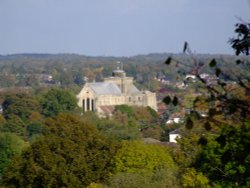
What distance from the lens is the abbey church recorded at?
9814cm

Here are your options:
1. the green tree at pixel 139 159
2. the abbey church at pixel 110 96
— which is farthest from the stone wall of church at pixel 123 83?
the green tree at pixel 139 159

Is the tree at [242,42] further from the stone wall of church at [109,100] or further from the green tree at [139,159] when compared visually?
Answer: the stone wall of church at [109,100]

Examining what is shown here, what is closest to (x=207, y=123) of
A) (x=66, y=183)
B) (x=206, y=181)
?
(x=206, y=181)

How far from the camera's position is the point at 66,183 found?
104ft

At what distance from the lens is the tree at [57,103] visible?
3314 inches

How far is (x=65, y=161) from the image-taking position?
32.9 meters

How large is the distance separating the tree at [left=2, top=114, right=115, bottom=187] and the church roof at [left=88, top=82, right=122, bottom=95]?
65.1 metres

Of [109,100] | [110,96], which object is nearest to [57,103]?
[109,100]

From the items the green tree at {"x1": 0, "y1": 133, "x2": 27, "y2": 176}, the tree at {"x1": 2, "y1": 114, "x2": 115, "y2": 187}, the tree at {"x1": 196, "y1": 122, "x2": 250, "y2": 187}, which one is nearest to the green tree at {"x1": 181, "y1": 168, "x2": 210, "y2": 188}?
the tree at {"x1": 196, "y1": 122, "x2": 250, "y2": 187}

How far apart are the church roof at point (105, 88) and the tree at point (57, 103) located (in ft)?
47.7

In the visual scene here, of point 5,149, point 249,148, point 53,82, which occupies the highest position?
point 249,148

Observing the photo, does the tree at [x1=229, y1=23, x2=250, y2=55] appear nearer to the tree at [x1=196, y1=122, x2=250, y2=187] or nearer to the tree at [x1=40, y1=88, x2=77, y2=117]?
the tree at [x1=196, y1=122, x2=250, y2=187]

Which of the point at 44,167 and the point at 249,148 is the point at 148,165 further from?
the point at 249,148

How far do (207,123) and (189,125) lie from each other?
13 centimetres
